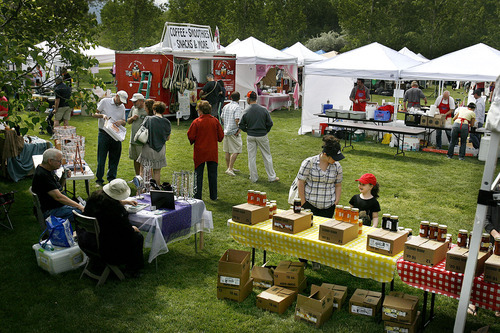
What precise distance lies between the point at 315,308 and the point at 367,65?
10.4 metres

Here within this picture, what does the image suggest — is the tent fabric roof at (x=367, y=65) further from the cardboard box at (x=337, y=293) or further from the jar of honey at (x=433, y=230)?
the jar of honey at (x=433, y=230)

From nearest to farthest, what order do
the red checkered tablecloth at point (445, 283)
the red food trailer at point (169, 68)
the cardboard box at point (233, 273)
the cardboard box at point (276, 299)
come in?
the red checkered tablecloth at point (445, 283), the cardboard box at point (276, 299), the cardboard box at point (233, 273), the red food trailer at point (169, 68)

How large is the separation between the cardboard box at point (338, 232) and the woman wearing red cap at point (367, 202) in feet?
2.35

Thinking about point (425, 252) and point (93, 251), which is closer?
point (425, 252)

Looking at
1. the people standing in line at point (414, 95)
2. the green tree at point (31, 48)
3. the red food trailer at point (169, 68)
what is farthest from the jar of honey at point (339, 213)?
the people standing in line at point (414, 95)

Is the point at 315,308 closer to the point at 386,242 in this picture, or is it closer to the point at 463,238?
the point at 386,242

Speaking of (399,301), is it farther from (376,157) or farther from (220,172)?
(376,157)

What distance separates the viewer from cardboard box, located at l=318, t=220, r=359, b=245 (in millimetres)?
4637

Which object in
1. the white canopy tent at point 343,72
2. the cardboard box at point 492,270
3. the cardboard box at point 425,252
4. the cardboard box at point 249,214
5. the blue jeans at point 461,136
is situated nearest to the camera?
the cardboard box at point 492,270

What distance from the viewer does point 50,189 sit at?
19.6 feet

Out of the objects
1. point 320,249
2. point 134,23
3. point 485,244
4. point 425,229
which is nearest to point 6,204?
point 320,249

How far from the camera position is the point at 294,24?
3934cm

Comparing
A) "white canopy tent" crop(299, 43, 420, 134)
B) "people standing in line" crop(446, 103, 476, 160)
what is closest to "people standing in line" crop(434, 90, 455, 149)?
"people standing in line" crop(446, 103, 476, 160)

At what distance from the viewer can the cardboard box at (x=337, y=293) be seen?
187 inches
